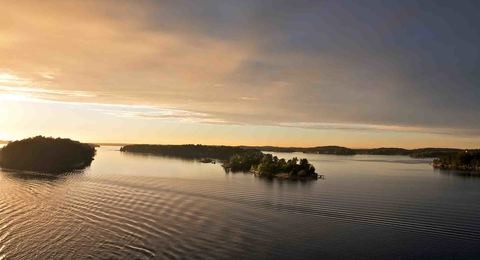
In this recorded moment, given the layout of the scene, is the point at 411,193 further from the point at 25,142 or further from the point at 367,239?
the point at 25,142

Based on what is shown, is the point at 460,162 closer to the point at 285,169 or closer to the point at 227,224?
the point at 285,169


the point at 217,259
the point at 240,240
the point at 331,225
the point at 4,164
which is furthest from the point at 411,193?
the point at 4,164

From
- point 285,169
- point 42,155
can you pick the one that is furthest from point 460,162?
point 42,155

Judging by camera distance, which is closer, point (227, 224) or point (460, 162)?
point (227, 224)

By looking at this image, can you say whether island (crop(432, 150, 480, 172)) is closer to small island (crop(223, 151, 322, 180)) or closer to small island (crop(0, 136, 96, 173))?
small island (crop(223, 151, 322, 180))

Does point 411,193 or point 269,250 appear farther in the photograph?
point 411,193

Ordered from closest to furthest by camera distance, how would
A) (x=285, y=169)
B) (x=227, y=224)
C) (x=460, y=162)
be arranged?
(x=227, y=224), (x=285, y=169), (x=460, y=162)

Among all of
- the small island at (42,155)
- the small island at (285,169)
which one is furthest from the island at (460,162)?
the small island at (42,155)
